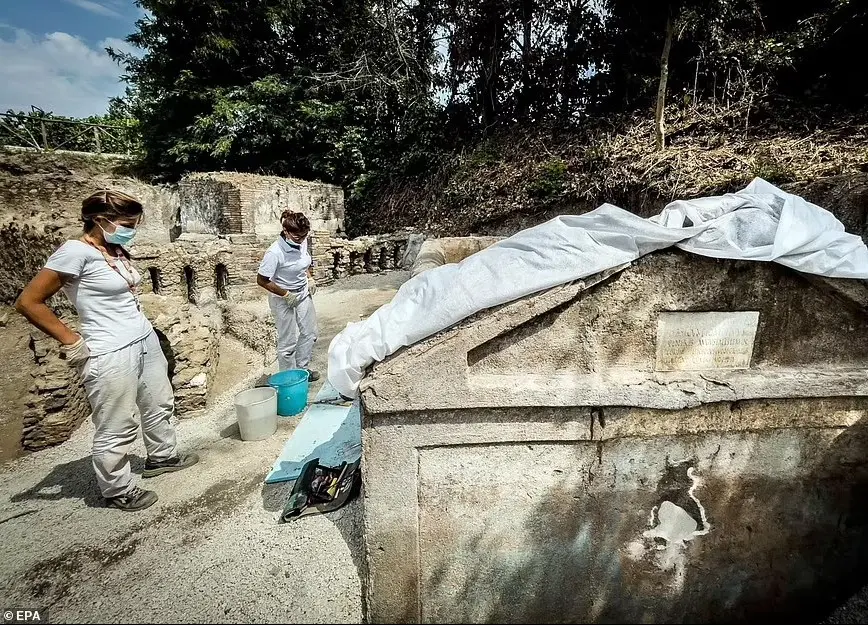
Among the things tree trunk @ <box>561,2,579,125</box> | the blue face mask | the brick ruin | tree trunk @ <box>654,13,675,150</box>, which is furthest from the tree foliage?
the blue face mask

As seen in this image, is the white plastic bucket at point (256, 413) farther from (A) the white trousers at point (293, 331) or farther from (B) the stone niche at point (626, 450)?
(B) the stone niche at point (626, 450)

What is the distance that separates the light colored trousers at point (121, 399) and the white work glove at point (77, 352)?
57mm

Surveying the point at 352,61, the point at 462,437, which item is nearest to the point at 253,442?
the point at 462,437

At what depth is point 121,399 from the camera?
2.66 m

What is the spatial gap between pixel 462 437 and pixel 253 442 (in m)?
2.62

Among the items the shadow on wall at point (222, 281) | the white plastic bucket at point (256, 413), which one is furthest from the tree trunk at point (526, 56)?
the white plastic bucket at point (256, 413)

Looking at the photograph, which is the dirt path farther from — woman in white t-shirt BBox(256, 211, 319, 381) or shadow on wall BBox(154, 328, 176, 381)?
woman in white t-shirt BBox(256, 211, 319, 381)

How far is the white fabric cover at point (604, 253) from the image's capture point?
5.78ft

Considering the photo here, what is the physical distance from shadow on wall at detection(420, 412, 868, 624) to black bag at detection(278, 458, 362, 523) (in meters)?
0.88

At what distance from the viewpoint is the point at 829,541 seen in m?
2.18

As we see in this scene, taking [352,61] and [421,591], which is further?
[352,61]

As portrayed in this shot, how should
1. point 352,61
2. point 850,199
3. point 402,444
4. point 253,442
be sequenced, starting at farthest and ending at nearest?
1. point 352,61
2. point 850,199
3. point 253,442
4. point 402,444

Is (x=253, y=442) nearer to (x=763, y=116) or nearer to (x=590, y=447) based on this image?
(x=590, y=447)

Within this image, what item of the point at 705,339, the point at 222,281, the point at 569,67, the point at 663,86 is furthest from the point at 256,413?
the point at 569,67
